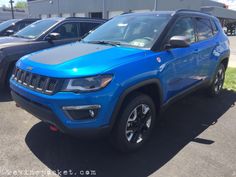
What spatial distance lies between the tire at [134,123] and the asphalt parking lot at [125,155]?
164 millimetres

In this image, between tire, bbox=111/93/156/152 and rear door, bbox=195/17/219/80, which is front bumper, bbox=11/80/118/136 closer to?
tire, bbox=111/93/156/152

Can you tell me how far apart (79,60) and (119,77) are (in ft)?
1.83

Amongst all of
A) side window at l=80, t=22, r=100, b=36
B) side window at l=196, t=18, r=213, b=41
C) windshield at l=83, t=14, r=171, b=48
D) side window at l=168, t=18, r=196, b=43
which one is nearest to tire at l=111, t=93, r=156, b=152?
windshield at l=83, t=14, r=171, b=48

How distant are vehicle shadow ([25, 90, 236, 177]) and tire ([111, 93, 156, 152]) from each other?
159mm

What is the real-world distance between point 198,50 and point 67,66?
254 centimetres

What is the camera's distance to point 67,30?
22.9ft

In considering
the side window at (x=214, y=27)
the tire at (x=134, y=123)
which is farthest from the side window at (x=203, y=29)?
the tire at (x=134, y=123)

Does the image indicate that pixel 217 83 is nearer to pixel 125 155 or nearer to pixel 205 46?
pixel 205 46

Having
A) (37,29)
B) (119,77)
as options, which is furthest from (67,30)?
(119,77)

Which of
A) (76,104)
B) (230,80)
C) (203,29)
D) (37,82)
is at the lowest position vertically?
(230,80)

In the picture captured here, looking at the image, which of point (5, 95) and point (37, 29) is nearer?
point (5, 95)

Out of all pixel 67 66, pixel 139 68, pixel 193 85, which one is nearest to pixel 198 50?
pixel 193 85

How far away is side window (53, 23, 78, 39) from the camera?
680cm

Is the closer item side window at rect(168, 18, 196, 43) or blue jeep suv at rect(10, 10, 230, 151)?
blue jeep suv at rect(10, 10, 230, 151)
